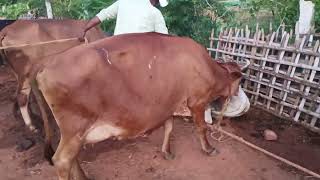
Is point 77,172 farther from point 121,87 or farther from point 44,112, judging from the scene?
point 121,87

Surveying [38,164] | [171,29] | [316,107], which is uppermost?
[171,29]

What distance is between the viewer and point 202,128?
5004mm

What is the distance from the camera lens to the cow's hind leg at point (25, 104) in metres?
5.83

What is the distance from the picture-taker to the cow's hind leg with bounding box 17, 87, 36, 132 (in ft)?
19.1

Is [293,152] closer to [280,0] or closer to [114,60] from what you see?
[114,60]

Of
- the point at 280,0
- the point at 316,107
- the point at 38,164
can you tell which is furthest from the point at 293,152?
the point at 280,0

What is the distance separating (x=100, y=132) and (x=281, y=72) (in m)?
3.38

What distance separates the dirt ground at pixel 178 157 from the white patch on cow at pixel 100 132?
0.87 meters

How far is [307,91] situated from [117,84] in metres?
3.15

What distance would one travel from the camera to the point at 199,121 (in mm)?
4949

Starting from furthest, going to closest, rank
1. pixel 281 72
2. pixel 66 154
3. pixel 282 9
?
pixel 282 9
pixel 281 72
pixel 66 154

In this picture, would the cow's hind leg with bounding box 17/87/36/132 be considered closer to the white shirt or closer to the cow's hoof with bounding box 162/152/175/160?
the white shirt

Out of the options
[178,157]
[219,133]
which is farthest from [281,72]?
[178,157]

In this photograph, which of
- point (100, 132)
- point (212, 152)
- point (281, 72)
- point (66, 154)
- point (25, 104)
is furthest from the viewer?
point (281, 72)
